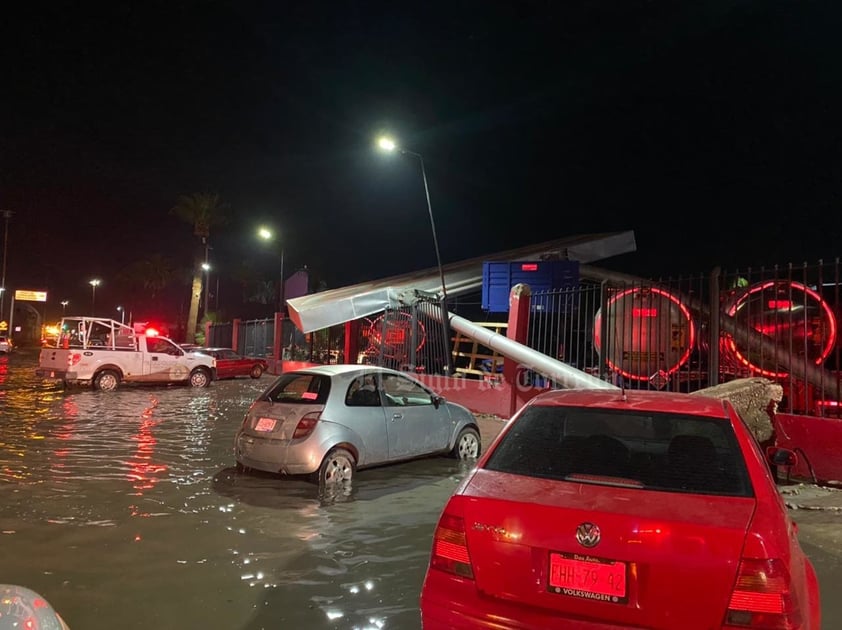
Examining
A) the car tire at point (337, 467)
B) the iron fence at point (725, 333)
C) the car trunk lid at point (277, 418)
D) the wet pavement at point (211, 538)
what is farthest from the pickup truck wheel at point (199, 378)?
the car tire at point (337, 467)

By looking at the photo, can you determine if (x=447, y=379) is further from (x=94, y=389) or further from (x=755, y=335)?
(x=94, y=389)

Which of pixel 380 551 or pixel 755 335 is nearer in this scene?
pixel 380 551

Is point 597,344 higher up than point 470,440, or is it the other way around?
point 597,344

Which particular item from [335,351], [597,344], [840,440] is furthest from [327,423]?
[335,351]

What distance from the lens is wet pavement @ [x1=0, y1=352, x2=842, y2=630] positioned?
391 cm

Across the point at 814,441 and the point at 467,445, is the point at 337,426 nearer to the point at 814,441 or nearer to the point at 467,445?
the point at 467,445

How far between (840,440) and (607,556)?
Result: 5.90 metres

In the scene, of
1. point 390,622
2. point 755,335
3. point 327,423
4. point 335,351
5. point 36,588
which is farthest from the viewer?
point 335,351

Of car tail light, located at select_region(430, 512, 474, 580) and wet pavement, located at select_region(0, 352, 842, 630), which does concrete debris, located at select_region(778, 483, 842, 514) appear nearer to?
wet pavement, located at select_region(0, 352, 842, 630)

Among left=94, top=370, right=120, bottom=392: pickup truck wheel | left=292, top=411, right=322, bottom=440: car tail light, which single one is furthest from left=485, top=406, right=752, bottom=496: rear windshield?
left=94, top=370, right=120, bottom=392: pickup truck wheel

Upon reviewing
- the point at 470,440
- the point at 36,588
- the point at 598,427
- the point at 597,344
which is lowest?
the point at 36,588

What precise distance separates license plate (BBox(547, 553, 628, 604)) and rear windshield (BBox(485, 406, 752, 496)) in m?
0.47

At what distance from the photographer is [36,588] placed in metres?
4.12

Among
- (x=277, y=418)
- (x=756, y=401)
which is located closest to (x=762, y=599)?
(x=277, y=418)
